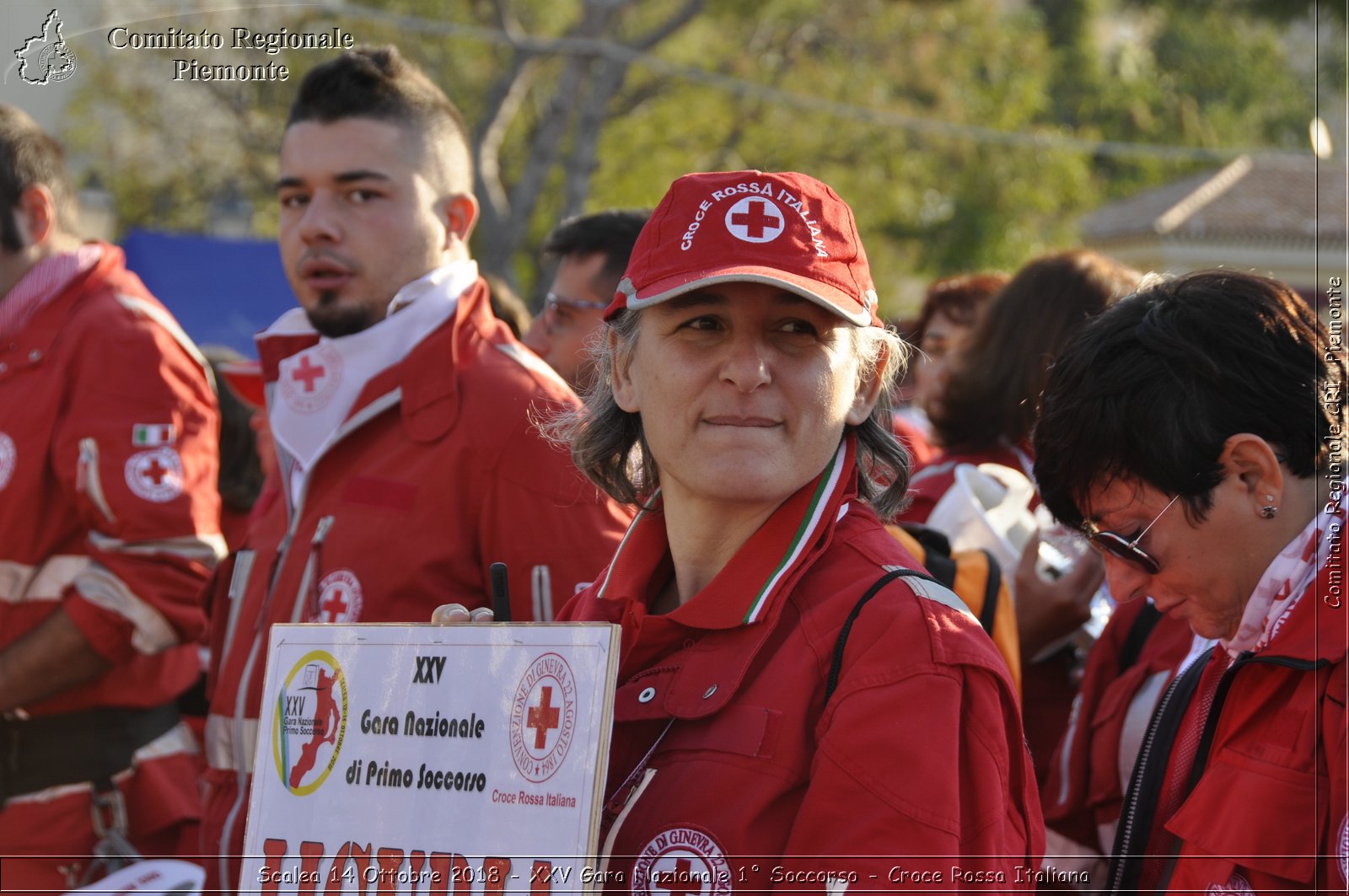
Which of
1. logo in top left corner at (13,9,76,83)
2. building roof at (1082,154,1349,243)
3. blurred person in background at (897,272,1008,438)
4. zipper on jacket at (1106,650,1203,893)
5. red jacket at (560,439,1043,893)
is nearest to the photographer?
red jacket at (560,439,1043,893)

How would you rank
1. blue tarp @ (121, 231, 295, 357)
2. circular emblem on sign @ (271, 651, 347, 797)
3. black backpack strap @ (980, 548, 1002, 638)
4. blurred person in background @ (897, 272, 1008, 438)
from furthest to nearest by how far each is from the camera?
blue tarp @ (121, 231, 295, 357), blurred person in background @ (897, 272, 1008, 438), black backpack strap @ (980, 548, 1002, 638), circular emblem on sign @ (271, 651, 347, 797)

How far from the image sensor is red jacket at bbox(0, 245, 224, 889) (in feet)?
12.6

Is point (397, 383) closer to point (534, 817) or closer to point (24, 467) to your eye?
Answer: point (24, 467)

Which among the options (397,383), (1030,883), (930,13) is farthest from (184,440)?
(930,13)

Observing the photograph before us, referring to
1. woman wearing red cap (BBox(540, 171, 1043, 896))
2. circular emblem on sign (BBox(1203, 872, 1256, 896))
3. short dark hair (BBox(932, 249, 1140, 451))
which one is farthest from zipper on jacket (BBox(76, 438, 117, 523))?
circular emblem on sign (BBox(1203, 872, 1256, 896))

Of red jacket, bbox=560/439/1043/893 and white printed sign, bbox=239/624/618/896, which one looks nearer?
red jacket, bbox=560/439/1043/893

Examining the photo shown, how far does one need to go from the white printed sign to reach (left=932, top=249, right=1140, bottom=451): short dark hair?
2.31 m

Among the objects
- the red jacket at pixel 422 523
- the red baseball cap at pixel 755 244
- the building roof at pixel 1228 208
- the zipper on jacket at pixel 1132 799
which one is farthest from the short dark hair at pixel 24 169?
the building roof at pixel 1228 208

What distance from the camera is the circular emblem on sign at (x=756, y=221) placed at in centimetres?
231

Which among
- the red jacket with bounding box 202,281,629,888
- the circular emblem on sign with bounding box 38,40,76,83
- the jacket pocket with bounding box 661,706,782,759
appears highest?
the circular emblem on sign with bounding box 38,40,76,83

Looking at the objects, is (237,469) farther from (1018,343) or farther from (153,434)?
(1018,343)

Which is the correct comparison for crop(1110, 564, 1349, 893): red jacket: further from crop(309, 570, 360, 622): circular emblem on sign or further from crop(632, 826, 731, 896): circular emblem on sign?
crop(309, 570, 360, 622): circular emblem on sign

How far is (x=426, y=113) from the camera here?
389cm

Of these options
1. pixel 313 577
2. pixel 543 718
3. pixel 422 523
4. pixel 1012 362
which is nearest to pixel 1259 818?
pixel 543 718
